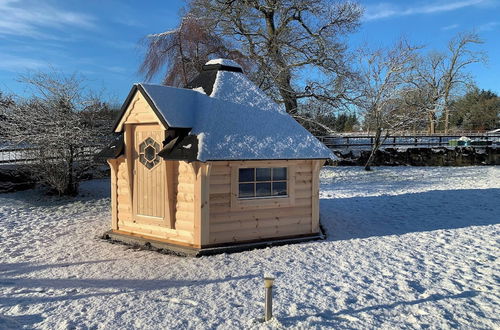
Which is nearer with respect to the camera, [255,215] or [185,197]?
[185,197]

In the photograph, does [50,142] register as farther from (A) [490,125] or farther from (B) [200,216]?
(A) [490,125]

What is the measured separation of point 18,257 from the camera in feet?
26.0

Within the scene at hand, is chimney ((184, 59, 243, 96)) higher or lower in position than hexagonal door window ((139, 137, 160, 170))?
higher

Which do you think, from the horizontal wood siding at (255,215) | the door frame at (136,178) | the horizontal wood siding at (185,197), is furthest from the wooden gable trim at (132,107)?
the horizontal wood siding at (255,215)

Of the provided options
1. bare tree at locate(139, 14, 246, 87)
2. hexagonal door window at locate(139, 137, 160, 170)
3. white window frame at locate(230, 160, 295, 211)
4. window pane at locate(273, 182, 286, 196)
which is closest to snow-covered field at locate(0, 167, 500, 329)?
white window frame at locate(230, 160, 295, 211)

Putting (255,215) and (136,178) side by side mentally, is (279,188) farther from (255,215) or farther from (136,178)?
(136,178)

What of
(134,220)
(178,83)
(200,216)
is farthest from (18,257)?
(178,83)

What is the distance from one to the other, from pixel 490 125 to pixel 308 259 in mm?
52243

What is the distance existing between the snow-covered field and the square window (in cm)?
122

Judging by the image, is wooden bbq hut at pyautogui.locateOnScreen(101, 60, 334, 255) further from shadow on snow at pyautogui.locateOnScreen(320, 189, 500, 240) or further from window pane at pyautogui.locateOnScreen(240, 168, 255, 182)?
shadow on snow at pyautogui.locateOnScreen(320, 189, 500, 240)

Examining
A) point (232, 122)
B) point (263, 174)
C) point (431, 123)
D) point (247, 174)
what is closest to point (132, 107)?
point (232, 122)

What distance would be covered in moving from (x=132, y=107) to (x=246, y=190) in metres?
3.12

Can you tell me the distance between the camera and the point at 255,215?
795cm

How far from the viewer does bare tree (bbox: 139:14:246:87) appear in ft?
60.1
